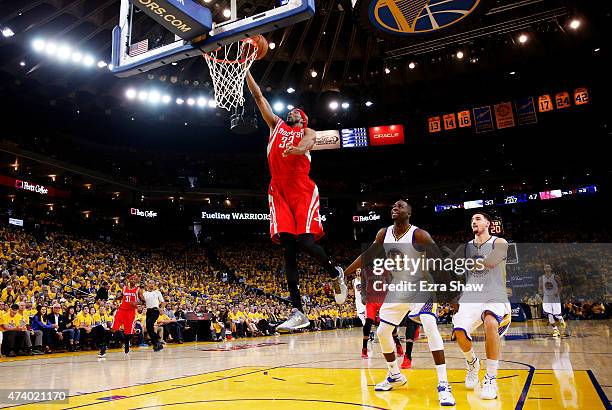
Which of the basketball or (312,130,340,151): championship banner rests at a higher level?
(312,130,340,151): championship banner

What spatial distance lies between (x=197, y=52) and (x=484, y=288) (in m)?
4.35

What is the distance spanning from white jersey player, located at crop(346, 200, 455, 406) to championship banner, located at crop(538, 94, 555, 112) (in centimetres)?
2493

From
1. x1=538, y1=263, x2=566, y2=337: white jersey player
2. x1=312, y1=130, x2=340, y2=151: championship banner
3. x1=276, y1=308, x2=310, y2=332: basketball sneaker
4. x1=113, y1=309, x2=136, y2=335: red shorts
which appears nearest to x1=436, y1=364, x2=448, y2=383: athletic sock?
x1=276, y1=308, x2=310, y2=332: basketball sneaker

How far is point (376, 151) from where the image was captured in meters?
34.1

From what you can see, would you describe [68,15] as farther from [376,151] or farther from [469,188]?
[469,188]

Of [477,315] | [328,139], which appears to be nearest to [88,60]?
[328,139]

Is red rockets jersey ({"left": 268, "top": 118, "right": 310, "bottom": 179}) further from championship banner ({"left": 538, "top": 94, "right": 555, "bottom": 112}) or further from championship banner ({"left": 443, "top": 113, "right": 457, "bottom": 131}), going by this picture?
championship banner ({"left": 538, "top": 94, "right": 555, "bottom": 112})

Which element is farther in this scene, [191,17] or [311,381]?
[311,381]

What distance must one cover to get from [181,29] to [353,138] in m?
24.4

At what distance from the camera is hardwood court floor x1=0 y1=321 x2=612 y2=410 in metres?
4.76

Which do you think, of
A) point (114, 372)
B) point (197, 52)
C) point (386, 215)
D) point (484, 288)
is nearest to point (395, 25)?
point (197, 52)

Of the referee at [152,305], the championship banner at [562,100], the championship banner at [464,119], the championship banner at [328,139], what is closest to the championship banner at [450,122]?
the championship banner at [464,119]

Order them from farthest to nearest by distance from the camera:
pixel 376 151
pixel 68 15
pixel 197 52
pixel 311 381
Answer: pixel 376 151 < pixel 68 15 < pixel 311 381 < pixel 197 52

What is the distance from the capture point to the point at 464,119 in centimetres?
2844
